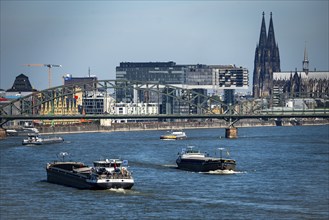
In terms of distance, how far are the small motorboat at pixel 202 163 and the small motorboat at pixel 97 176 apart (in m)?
10.8

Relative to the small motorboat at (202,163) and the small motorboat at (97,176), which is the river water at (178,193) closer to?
the small motorboat at (97,176)

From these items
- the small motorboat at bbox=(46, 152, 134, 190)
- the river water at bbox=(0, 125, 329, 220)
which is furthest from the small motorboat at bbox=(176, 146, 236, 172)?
the small motorboat at bbox=(46, 152, 134, 190)

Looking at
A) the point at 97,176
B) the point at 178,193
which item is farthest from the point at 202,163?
the point at 178,193

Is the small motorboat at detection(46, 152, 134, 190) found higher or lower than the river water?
higher

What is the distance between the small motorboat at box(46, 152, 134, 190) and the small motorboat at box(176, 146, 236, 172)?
1077 centimetres

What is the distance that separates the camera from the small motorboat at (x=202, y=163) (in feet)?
260

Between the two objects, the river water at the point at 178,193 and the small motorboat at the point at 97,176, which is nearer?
the river water at the point at 178,193

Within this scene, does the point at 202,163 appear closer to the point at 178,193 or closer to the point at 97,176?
the point at 97,176

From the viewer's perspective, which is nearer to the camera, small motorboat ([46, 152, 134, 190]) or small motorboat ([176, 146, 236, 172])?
small motorboat ([46, 152, 134, 190])

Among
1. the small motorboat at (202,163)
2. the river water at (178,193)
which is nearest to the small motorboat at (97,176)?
the river water at (178,193)

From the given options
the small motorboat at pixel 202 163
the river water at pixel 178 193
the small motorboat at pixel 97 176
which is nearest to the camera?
the river water at pixel 178 193

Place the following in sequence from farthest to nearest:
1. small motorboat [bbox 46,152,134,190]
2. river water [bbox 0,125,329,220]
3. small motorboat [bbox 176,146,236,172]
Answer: small motorboat [bbox 176,146,236,172]
small motorboat [bbox 46,152,134,190]
river water [bbox 0,125,329,220]

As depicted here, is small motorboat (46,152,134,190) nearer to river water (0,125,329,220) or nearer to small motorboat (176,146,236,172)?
river water (0,125,329,220)

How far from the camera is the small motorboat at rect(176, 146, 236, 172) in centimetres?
7938
